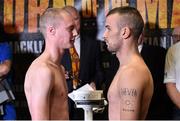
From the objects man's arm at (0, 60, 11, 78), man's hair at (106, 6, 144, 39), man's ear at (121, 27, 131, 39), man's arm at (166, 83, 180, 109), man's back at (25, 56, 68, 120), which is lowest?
man's arm at (166, 83, 180, 109)

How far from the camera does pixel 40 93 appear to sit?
1738mm

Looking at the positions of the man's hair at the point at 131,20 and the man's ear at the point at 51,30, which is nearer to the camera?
the man's hair at the point at 131,20

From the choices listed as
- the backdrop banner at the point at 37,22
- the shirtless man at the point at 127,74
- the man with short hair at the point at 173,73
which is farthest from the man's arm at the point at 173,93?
the shirtless man at the point at 127,74

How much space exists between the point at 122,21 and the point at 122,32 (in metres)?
0.05

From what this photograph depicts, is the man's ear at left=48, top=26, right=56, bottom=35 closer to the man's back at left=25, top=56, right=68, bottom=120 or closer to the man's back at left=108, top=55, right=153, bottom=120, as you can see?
the man's back at left=25, top=56, right=68, bottom=120

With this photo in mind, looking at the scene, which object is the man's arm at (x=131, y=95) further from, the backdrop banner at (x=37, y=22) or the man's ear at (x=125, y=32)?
the backdrop banner at (x=37, y=22)

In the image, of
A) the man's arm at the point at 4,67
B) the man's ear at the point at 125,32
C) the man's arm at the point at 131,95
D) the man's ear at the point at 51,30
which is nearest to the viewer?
the man's arm at the point at 131,95

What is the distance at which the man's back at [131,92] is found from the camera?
1.66 m

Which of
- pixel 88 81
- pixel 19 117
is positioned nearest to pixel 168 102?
pixel 88 81

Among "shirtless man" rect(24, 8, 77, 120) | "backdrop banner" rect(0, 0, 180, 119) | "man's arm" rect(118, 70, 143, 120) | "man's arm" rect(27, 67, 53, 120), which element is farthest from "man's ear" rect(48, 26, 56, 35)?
"backdrop banner" rect(0, 0, 180, 119)

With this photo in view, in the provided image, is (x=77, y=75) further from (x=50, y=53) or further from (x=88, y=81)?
(x=50, y=53)

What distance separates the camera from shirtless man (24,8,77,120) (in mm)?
1742

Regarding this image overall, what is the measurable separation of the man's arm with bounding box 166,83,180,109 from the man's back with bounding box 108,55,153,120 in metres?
1.03

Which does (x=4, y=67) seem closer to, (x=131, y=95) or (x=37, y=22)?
(x=37, y=22)
